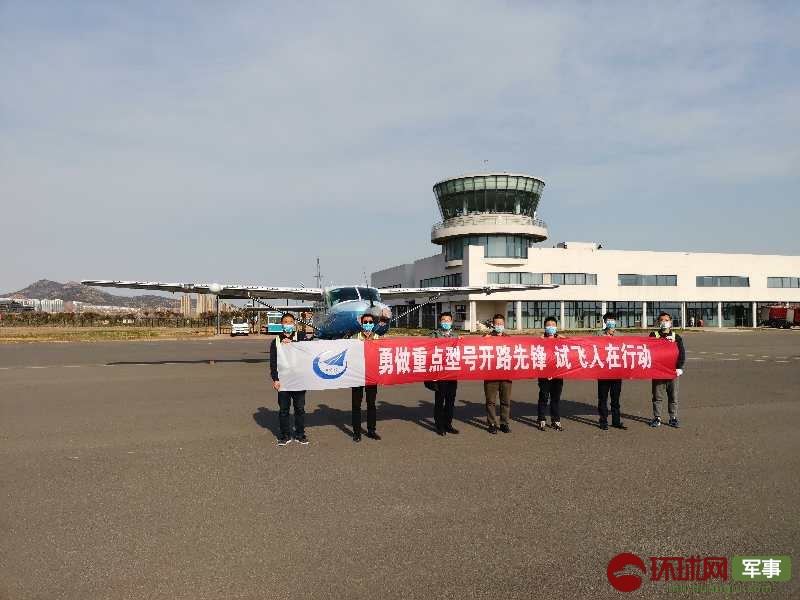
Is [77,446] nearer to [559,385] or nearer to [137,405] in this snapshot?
[137,405]

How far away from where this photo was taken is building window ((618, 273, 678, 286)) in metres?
68.4

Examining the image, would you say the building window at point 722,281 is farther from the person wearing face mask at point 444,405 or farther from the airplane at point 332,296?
the person wearing face mask at point 444,405

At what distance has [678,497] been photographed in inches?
240

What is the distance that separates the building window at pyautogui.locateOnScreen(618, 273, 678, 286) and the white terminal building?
13 centimetres

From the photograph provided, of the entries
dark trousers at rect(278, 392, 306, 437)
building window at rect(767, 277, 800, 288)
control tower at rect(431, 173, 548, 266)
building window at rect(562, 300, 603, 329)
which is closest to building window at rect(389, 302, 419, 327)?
control tower at rect(431, 173, 548, 266)

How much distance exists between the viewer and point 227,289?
2556cm

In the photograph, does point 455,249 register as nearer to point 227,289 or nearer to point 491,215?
point 491,215

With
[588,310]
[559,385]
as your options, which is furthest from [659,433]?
[588,310]

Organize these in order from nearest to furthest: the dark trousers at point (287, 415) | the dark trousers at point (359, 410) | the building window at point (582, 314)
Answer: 1. the dark trousers at point (287, 415)
2. the dark trousers at point (359, 410)
3. the building window at point (582, 314)

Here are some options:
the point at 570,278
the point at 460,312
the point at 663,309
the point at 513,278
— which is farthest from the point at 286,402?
the point at 663,309

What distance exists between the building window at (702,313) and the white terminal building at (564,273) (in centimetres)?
13

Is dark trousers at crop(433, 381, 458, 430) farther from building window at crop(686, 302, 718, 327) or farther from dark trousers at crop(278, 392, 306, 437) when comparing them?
building window at crop(686, 302, 718, 327)

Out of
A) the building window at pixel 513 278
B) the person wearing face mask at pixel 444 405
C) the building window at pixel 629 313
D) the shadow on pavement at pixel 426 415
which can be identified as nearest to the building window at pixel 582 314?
the building window at pixel 629 313

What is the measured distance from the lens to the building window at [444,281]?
6666 cm
